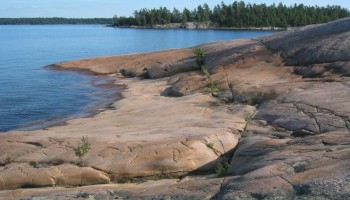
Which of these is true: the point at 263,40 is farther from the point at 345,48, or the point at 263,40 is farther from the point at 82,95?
the point at 82,95

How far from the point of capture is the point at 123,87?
37562mm

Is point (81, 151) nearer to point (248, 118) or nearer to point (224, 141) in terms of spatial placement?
point (224, 141)

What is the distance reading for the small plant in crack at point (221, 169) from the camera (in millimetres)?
13405

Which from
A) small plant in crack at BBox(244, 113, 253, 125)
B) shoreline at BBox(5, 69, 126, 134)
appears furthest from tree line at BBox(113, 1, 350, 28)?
small plant in crack at BBox(244, 113, 253, 125)

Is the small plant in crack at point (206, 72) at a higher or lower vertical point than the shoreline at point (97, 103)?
higher

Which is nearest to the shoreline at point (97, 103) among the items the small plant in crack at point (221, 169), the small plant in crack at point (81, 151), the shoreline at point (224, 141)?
the shoreline at point (224, 141)

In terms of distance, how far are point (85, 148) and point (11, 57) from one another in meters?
59.4

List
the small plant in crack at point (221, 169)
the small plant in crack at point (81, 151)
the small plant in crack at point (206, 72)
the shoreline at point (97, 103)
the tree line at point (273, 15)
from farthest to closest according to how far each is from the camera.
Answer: the tree line at point (273, 15)
the small plant in crack at point (206, 72)
the shoreline at point (97, 103)
the small plant in crack at point (81, 151)
the small plant in crack at point (221, 169)

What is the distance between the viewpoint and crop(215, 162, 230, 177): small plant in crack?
13.4 meters

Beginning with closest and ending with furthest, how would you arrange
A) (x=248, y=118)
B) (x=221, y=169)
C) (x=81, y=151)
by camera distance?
(x=221, y=169)
(x=81, y=151)
(x=248, y=118)

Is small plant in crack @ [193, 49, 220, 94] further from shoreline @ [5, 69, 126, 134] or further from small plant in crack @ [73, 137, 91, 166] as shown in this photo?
small plant in crack @ [73, 137, 91, 166]

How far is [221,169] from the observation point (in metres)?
13.6

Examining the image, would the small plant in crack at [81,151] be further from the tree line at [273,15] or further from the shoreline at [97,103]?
the tree line at [273,15]

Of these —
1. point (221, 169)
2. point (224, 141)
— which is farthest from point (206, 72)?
point (221, 169)
